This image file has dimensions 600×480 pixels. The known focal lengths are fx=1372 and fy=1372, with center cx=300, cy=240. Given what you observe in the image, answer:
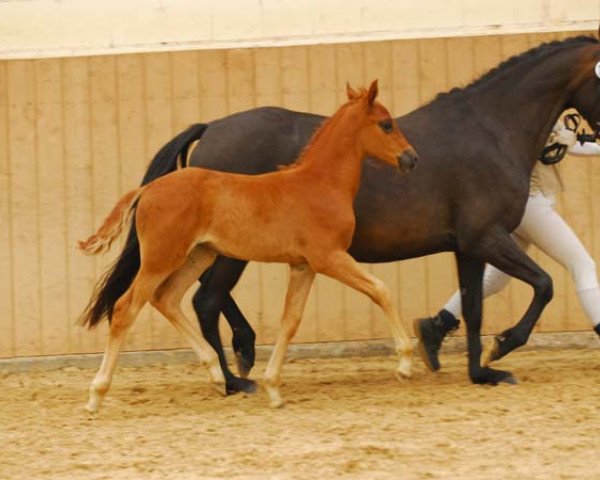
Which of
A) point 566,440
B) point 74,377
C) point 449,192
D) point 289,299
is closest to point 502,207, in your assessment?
point 449,192

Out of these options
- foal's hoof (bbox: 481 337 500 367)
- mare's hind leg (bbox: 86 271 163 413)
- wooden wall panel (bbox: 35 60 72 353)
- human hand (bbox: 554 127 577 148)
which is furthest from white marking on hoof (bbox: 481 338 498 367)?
wooden wall panel (bbox: 35 60 72 353)

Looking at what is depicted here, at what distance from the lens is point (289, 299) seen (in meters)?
A: 7.00

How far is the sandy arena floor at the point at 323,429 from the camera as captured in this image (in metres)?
5.48

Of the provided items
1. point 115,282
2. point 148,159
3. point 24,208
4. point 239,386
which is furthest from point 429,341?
point 24,208

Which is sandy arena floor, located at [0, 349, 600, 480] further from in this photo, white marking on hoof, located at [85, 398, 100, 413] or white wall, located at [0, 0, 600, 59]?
white wall, located at [0, 0, 600, 59]

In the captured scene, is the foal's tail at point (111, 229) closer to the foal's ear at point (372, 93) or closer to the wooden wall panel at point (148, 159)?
the foal's ear at point (372, 93)

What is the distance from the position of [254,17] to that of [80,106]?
1.34 m

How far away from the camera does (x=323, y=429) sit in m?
6.27

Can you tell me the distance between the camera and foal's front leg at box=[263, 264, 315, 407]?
6965mm

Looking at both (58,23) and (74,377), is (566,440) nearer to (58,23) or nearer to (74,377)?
(74,377)

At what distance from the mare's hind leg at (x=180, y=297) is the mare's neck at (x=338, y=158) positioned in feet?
2.38

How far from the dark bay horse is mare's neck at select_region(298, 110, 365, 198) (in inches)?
18.5

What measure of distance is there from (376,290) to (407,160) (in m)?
0.70

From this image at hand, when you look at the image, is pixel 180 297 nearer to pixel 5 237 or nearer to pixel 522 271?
pixel 522 271
